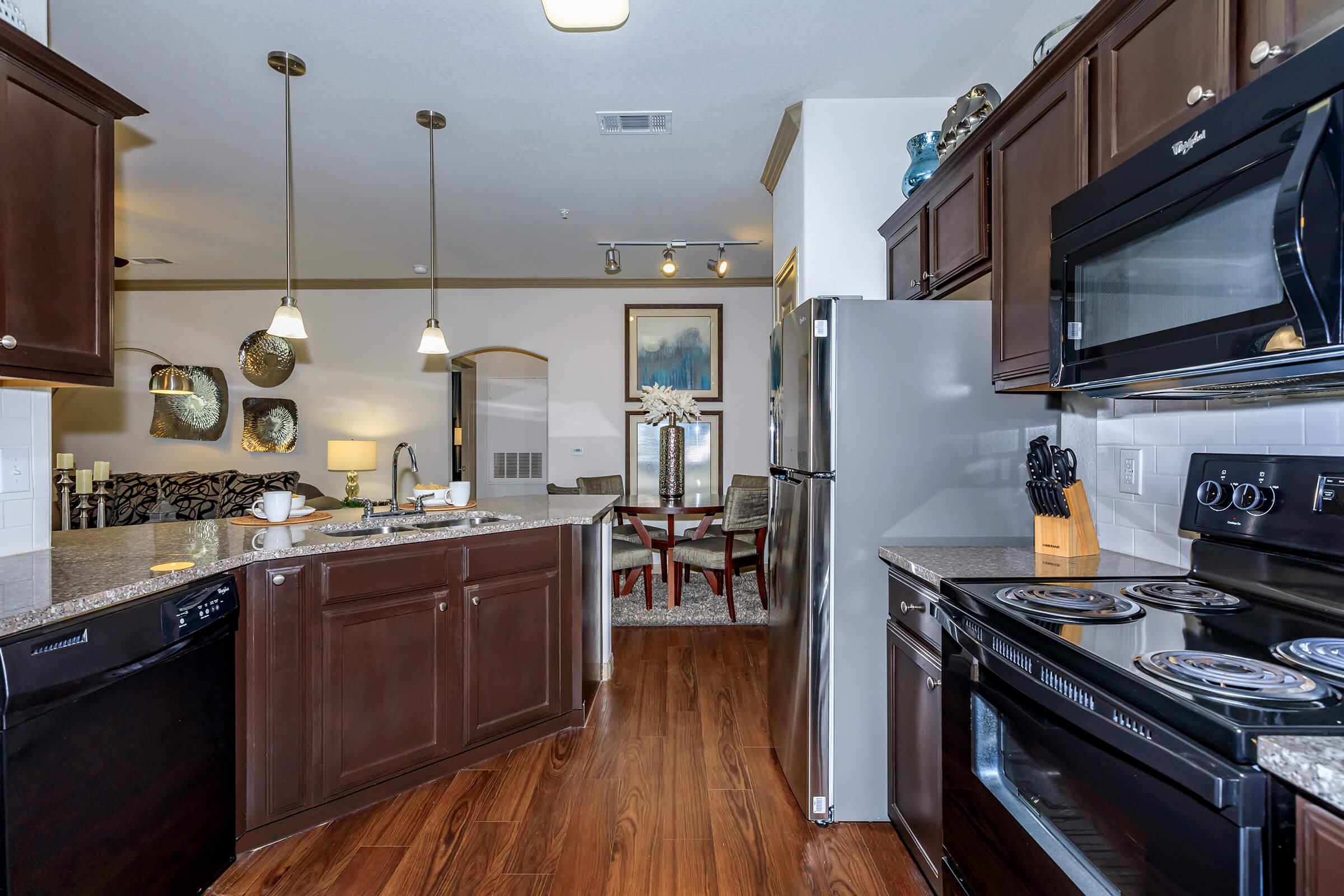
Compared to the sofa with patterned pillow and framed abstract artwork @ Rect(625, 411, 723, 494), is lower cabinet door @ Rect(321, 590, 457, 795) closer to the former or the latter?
the sofa with patterned pillow

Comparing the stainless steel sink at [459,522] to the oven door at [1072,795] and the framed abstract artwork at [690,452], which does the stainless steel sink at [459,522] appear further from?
the framed abstract artwork at [690,452]

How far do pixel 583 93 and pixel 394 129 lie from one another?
102 cm

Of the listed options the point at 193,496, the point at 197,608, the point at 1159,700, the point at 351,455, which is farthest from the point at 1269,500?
the point at 193,496

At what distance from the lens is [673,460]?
4641 millimetres

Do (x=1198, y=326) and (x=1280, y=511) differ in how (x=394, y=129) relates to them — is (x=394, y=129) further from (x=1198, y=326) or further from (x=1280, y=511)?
(x=1280, y=511)

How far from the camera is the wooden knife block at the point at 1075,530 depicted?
1.76 meters

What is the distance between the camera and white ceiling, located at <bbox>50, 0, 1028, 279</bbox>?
7.41 feet

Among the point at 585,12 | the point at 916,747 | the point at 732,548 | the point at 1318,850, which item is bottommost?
the point at 916,747

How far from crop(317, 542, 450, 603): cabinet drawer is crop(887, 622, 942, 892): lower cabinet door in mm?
1552

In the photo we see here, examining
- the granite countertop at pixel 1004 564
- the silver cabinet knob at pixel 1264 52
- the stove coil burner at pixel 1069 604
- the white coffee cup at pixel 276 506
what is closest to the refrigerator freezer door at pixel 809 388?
the granite countertop at pixel 1004 564

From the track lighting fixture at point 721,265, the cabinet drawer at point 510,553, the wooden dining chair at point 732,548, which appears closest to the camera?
the cabinet drawer at point 510,553

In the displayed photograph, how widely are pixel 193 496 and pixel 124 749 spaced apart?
15.4 ft

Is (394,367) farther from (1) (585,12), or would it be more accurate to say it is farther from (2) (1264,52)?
(2) (1264,52)

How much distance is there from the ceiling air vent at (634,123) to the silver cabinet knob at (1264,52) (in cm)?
229
